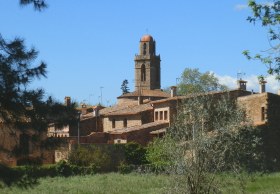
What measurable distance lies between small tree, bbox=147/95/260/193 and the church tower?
82.8 meters

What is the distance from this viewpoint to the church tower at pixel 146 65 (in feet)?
348

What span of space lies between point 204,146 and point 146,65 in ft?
291

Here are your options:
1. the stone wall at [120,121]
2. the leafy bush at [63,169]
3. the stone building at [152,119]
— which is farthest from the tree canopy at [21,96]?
the stone wall at [120,121]

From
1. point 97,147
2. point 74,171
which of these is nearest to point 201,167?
Result: point 74,171

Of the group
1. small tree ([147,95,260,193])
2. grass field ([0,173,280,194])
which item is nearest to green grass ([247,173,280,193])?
grass field ([0,173,280,194])

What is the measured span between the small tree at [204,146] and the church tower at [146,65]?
272 ft

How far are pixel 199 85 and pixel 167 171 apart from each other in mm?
66052

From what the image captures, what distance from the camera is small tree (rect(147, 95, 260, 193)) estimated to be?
17.6 metres

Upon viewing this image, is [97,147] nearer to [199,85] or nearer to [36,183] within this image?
[36,183]

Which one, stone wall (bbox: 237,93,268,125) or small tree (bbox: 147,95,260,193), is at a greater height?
stone wall (bbox: 237,93,268,125)

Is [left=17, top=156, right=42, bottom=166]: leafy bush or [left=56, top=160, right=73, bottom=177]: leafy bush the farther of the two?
[left=56, top=160, right=73, bottom=177]: leafy bush

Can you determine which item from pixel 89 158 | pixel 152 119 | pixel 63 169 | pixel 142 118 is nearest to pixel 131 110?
pixel 142 118

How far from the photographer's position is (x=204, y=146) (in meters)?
17.9

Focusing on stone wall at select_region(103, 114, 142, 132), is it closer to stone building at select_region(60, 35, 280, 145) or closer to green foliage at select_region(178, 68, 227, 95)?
stone building at select_region(60, 35, 280, 145)
